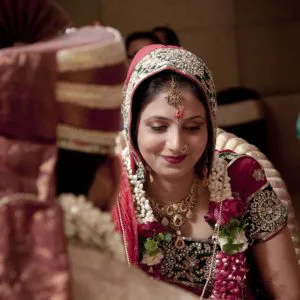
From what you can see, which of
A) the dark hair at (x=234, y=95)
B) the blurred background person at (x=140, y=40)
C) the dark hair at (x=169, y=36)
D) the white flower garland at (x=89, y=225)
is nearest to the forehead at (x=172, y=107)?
the white flower garland at (x=89, y=225)

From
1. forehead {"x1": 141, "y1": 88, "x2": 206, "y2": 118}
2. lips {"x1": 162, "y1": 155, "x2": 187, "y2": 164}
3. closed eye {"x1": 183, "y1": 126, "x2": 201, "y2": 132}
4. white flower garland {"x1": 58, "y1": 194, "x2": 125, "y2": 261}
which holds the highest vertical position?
white flower garland {"x1": 58, "y1": 194, "x2": 125, "y2": 261}

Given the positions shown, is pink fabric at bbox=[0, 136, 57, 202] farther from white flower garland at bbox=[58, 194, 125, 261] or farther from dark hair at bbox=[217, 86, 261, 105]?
dark hair at bbox=[217, 86, 261, 105]

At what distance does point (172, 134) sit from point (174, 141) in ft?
0.06

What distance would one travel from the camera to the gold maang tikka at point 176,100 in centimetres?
144

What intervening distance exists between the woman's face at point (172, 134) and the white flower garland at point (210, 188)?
0.08 m

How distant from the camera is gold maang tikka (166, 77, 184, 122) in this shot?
4.74 feet

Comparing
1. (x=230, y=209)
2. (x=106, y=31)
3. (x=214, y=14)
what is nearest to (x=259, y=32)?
(x=214, y=14)

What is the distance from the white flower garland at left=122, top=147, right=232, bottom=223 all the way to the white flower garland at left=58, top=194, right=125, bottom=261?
826 millimetres

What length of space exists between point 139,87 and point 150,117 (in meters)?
0.08

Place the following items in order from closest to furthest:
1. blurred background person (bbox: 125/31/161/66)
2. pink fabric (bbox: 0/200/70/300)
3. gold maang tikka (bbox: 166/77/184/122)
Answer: pink fabric (bbox: 0/200/70/300)
gold maang tikka (bbox: 166/77/184/122)
blurred background person (bbox: 125/31/161/66)

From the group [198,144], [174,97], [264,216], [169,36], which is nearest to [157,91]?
[174,97]

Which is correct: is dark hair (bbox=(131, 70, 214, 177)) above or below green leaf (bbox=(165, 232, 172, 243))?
above

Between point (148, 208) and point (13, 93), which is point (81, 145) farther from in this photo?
point (148, 208)

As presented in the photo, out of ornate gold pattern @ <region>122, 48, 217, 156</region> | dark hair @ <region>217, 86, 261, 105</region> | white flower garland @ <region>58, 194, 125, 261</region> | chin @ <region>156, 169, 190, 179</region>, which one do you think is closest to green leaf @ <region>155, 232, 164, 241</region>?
chin @ <region>156, 169, 190, 179</region>
